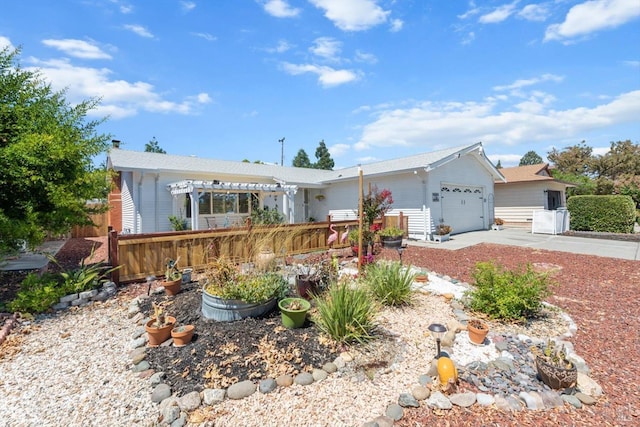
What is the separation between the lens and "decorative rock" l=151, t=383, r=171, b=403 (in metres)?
2.49

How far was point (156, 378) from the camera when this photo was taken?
2.74 meters

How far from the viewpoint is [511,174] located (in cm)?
1839

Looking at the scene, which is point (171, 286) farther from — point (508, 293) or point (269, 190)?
point (269, 190)

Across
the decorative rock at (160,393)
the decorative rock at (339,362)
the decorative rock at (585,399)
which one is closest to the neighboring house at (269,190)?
the decorative rock at (160,393)

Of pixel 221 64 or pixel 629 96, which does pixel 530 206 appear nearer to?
pixel 629 96

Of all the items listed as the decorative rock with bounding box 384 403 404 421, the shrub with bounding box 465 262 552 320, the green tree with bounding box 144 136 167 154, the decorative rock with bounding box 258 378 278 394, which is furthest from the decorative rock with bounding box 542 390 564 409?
the green tree with bounding box 144 136 167 154

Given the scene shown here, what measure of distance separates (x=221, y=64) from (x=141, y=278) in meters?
7.01

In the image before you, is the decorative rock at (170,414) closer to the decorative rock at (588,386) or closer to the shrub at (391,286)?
the shrub at (391,286)

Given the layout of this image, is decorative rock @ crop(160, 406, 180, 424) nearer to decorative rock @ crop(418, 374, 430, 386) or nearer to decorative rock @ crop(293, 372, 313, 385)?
decorative rock @ crop(293, 372, 313, 385)

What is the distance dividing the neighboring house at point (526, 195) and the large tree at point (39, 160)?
63.4ft

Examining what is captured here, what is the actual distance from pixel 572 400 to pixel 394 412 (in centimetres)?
160

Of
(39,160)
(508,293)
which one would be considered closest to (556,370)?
(508,293)

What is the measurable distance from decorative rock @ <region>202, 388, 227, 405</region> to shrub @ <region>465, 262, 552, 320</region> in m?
3.69

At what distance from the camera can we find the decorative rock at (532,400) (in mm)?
2393
